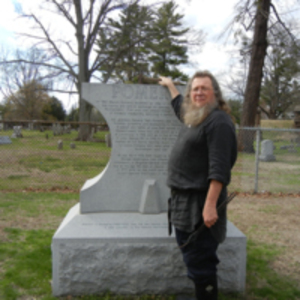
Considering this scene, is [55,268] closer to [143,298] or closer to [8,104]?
[143,298]

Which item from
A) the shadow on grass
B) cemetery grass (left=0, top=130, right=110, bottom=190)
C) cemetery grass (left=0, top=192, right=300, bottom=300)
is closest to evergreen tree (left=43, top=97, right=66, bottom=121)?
cemetery grass (left=0, top=130, right=110, bottom=190)

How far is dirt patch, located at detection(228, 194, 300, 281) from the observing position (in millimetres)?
3871

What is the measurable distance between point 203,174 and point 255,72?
52.2 ft

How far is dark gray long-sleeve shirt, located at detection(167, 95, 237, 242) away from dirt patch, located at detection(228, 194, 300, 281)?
1.99 m

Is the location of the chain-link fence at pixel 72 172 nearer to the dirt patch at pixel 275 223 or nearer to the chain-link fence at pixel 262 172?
the chain-link fence at pixel 262 172

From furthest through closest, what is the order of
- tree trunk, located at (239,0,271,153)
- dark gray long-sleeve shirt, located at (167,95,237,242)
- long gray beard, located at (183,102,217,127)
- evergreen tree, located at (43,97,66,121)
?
evergreen tree, located at (43,97,66,121) < tree trunk, located at (239,0,271,153) < long gray beard, located at (183,102,217,127) < dark gray long-sleeve shirt, located at (167,95,237,242)

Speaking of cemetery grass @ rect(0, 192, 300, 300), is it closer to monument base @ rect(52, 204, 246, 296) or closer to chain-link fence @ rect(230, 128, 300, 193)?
monument base @ rect(52, 204, 246, 296)

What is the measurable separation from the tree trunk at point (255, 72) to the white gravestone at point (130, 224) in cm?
1242

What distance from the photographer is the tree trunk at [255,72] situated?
1563 cm

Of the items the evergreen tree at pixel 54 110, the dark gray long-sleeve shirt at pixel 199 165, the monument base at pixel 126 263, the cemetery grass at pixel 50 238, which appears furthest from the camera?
the evergreen tree at pixel 54 110

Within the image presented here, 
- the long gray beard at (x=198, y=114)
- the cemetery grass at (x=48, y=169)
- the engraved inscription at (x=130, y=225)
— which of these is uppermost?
the long gray beard at (x=198, y=114)

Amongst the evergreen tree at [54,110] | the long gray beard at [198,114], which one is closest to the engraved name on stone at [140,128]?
the long gray beard at [198,114]

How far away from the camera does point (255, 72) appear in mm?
16578

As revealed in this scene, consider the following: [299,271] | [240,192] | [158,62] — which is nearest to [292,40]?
[240,192]
